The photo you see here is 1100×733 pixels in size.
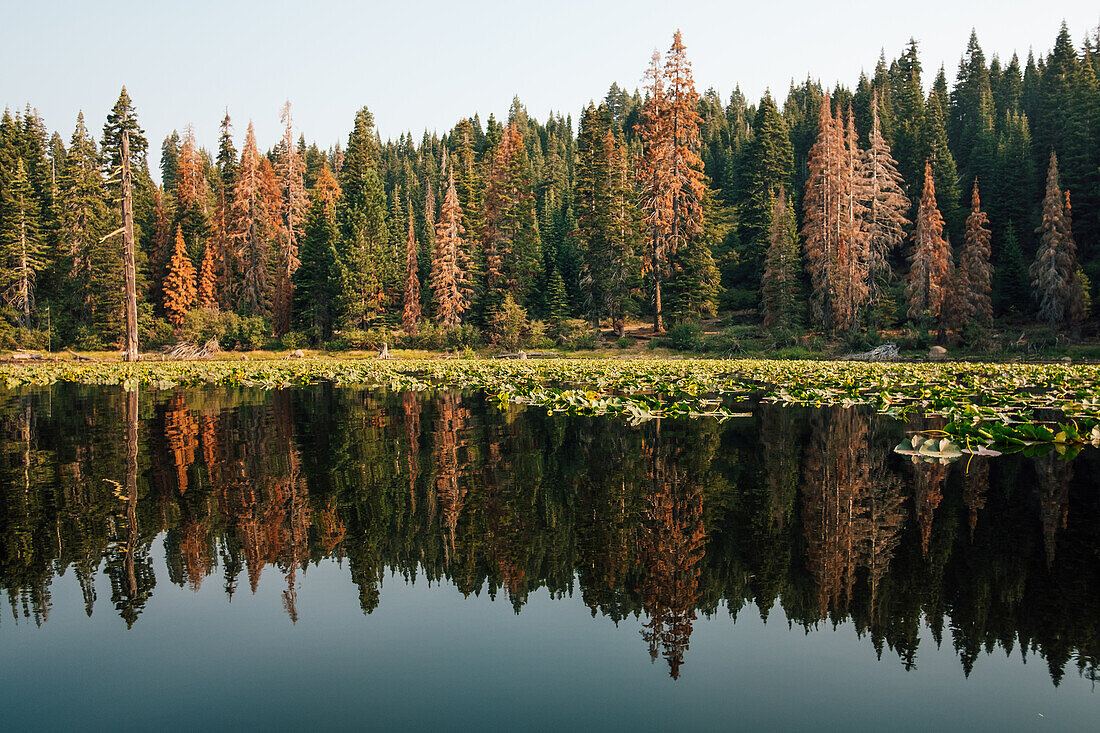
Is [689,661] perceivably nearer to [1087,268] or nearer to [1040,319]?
[1040,319]

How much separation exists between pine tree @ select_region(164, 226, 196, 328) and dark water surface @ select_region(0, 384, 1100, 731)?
5045 centimetres

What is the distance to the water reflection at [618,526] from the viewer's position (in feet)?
14.3

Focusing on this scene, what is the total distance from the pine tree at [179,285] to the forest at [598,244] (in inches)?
6.1

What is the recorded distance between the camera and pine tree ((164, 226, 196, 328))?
180ft

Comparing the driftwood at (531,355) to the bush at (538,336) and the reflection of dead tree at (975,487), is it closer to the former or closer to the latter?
the bush at (538,336)

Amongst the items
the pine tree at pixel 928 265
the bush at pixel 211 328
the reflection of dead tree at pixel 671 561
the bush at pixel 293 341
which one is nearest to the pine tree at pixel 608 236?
the pine tree at pixel 928 265

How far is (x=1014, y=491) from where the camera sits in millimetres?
7148

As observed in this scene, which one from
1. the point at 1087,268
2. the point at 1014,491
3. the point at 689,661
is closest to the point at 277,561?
the point at 689,661

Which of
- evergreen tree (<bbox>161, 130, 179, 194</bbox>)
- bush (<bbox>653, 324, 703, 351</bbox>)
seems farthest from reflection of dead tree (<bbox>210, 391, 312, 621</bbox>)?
evergreen tree (<bbox>161, 130, 179, 194</bbox>)

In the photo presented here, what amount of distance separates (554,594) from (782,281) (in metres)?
44.8

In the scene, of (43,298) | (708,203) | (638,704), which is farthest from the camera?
(43,298)

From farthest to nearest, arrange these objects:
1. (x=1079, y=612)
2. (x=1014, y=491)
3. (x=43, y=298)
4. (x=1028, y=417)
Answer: (x=43, y=298)
(x=1028, y=417)
(x=1014, y=491)
(x=1079, y=612)

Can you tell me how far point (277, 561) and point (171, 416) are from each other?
1090 cm

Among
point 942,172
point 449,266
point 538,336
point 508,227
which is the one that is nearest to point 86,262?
point 449,266
